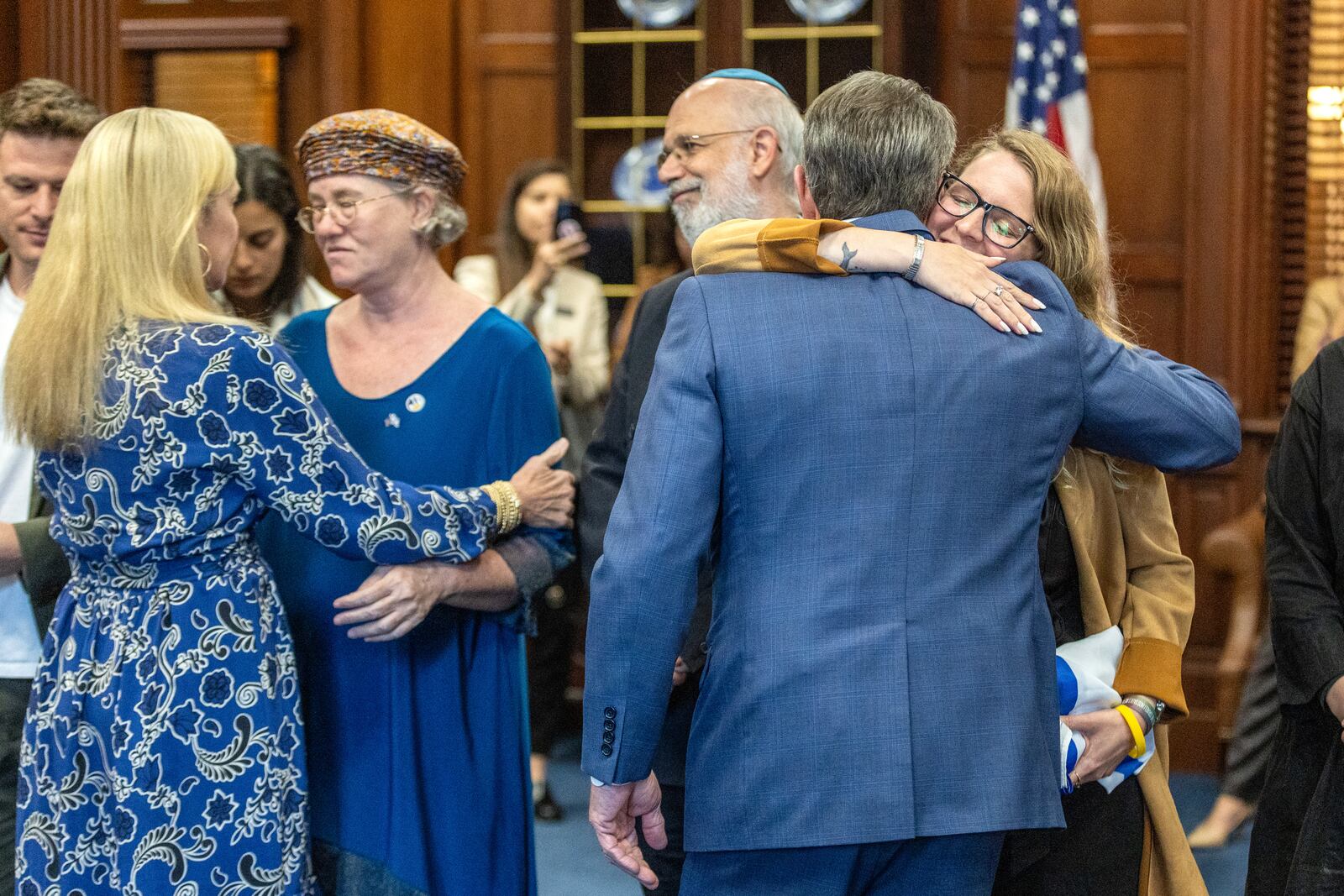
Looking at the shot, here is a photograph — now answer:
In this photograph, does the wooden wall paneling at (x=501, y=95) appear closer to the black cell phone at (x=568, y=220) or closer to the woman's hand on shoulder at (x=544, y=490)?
the black cell phone at (x=568, y=220)

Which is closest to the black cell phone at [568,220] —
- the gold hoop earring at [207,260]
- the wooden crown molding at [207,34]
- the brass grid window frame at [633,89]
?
the brass grid window frame at [633,89]

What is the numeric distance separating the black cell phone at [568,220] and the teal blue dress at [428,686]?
86.9 inches

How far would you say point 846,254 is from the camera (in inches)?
70.5

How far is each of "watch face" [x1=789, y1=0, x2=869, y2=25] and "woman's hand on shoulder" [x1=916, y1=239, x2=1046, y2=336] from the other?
12.4ft

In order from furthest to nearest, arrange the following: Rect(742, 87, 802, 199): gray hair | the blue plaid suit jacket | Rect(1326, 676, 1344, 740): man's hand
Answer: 1. Rect(742, 87, 802, 199): gray hair
2. Rect(1326, 676, 1344, 740): man's hand
3. the blue plaid suit jacket

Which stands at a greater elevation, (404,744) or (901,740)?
(901,740)

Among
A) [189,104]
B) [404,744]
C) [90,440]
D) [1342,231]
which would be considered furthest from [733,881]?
[1342,231]

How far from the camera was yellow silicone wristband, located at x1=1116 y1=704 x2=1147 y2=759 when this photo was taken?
1.99 meters

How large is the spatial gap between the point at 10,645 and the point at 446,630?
0.69 m

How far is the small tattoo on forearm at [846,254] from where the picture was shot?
179 cm

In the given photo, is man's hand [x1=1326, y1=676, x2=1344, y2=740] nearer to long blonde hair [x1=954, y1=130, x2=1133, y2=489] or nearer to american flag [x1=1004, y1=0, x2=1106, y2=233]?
long blonde hair [x1=954, y1=130, x2=1133, y2=489]

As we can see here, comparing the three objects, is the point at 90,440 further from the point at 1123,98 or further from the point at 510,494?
the point at 1123,98

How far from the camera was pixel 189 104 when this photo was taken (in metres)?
5.10

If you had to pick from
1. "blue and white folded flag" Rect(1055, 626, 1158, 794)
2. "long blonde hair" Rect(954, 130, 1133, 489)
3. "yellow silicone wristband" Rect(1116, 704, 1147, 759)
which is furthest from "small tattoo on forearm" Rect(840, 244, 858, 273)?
"yellow silicone wristband" Rect(1116, 704, 1147, 759)
